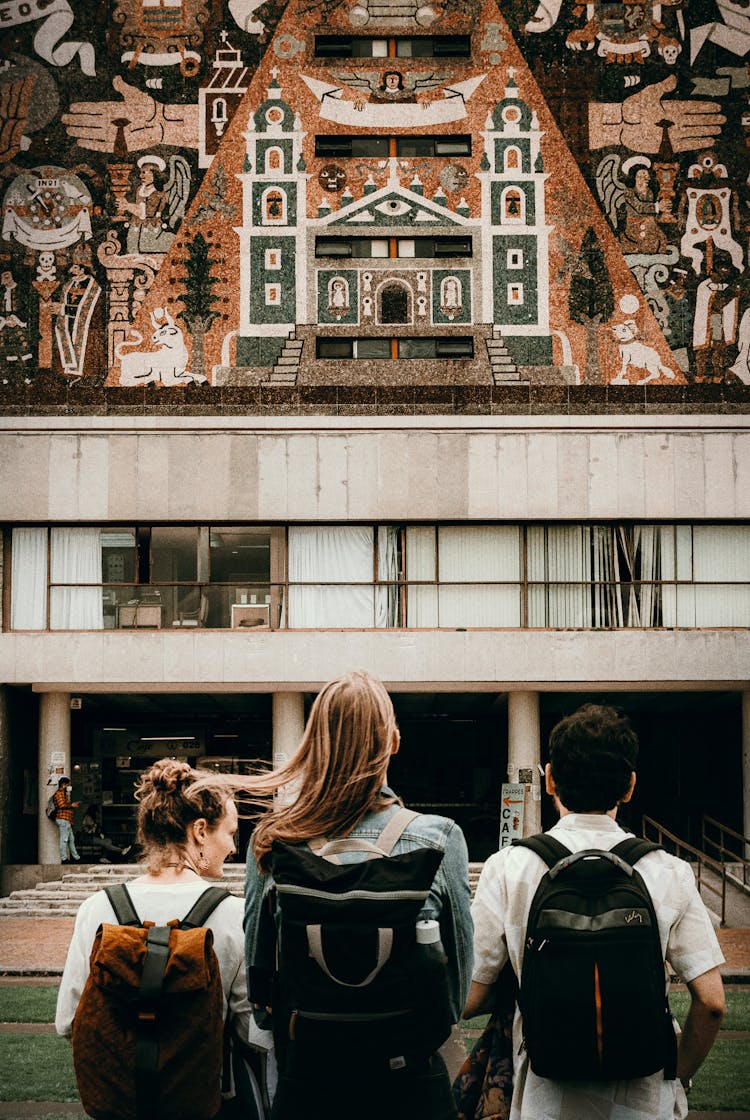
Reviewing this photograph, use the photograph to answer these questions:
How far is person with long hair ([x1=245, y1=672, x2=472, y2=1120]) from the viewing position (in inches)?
141

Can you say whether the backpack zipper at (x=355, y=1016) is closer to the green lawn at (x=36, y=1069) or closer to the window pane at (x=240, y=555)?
the green lawn at (x=36, y=1069)

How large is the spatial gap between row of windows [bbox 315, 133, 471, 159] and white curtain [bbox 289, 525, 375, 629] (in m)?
7.95

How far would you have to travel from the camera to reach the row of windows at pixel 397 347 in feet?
92.7

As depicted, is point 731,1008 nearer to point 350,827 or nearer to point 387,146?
point 350,827

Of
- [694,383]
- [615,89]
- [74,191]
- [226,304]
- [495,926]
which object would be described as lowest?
[495,926]

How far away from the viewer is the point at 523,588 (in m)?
27.5

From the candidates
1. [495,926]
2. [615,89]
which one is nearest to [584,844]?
[495,926]

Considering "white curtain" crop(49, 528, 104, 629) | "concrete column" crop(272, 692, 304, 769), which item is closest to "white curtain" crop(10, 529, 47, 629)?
"white curtain" crop(49, 528, 104, 629)

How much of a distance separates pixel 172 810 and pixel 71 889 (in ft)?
71.3

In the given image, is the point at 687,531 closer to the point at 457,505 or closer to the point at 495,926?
the point at 457,505

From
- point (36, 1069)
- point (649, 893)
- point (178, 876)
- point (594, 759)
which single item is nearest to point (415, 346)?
point (36, 1069)

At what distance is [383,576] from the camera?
27609 millimetres

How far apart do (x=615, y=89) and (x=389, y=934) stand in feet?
91.4

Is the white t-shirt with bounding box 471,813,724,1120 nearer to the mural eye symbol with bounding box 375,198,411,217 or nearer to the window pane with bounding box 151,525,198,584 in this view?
the window pane with bounding box 151,525,198,584
